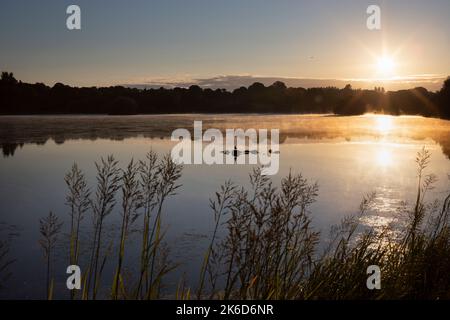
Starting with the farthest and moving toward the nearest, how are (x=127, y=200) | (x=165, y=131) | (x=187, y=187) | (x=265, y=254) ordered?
1. (x=165, y=131)
2. (x=187, y=187)
3. (x=265, y=254)
4. (x=127, y=200)

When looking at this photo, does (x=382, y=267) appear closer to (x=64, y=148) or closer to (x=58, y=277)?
(x=58, y=277)

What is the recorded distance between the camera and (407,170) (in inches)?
834

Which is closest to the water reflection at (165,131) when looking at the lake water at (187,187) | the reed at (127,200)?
the lake water at (187,187)

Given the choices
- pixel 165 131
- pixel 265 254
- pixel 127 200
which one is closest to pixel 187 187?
pixel 265 254

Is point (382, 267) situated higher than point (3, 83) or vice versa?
point (3, 83)

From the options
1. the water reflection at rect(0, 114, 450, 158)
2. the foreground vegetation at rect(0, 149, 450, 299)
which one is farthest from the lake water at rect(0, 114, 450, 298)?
the water reflection at rect(0, 114, 450, 158)

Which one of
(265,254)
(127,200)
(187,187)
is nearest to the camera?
(127,200)

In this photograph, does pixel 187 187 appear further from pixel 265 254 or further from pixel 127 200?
pixel 127 200

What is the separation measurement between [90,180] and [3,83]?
2905 inches

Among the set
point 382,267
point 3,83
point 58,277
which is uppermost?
point 3,83

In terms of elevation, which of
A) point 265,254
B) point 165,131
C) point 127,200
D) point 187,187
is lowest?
point 187,187

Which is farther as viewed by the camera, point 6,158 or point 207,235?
point 6,158

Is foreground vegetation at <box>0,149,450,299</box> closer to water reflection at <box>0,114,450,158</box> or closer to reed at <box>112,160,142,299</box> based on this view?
reed at <box>112,160,142,299</box>
